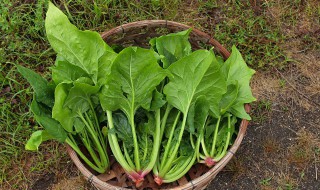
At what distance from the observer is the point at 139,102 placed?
183 cm

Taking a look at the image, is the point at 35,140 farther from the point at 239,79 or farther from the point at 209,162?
the point at 239,79

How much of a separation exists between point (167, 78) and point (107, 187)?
52 cm

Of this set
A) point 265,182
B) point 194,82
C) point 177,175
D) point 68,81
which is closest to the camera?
point 68,81

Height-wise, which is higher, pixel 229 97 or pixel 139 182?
pixel 229 97

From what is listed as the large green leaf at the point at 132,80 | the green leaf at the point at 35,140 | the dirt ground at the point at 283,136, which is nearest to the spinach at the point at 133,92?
the large green leaf at the point at 132,80

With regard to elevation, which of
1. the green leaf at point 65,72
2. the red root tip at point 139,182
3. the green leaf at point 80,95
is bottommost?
the red root tip at point 139,182

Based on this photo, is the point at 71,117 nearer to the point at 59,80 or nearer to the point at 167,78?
the point at 59,80

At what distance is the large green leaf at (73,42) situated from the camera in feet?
5.75

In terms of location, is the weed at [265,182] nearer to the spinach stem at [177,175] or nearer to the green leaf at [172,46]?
the spinach stem at [177,175]

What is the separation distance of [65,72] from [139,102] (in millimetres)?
318

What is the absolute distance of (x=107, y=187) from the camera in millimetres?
1759

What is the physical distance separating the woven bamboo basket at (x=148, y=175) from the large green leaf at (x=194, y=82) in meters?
0.23

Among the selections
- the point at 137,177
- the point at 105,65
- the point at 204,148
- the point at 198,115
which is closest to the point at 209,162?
the point at 204,148

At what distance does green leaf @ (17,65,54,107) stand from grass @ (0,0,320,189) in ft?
1.69
